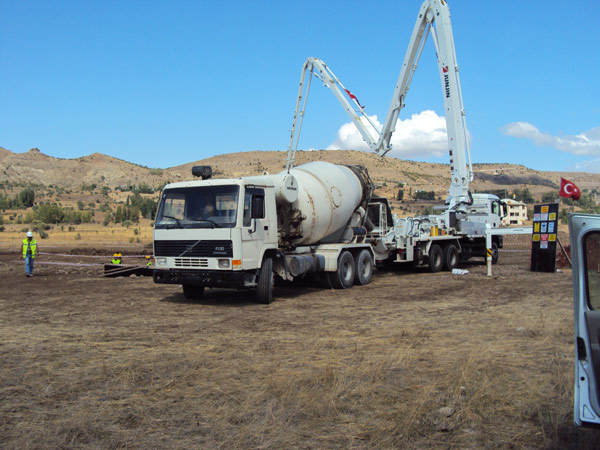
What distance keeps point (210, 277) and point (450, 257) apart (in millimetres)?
12254

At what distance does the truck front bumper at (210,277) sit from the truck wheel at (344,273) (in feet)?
12.3

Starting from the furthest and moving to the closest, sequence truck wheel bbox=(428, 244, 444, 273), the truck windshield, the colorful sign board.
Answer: truck wheel bbox=(428, 244, 444, 273)
the colorful sign board
the truck windshield

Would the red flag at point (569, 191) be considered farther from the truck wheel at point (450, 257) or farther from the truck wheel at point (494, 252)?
the truck wheel at point (494, 252)

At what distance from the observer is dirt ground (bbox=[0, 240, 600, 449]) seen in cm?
506

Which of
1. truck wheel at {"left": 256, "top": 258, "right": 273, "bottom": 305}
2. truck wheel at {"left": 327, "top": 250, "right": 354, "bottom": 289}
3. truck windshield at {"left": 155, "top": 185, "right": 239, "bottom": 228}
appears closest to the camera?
truck windshield at {"left": 155, "top": 185, "right": 239, "bottom": 228}

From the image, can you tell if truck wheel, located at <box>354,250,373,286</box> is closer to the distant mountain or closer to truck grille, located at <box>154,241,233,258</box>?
truck grille, located at <box>154,241,233,258</box>

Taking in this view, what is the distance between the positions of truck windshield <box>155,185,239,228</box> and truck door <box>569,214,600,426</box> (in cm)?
877

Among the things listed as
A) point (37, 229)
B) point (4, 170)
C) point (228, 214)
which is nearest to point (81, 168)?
point (4, 170)

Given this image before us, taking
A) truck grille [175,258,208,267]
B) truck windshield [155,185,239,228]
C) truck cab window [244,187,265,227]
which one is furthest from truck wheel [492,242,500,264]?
truck grille [175,258,208,267]

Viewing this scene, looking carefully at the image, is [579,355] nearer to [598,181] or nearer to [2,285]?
[2,285]

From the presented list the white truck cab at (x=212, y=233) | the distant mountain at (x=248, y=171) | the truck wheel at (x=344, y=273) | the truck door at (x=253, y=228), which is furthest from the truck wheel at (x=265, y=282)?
the distant mountain at (x=248, y=171)

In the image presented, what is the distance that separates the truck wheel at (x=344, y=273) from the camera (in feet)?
51.9

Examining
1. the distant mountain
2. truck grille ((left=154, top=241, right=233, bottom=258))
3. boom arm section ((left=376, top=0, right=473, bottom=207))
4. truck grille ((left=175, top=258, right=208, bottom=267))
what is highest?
the distant mountain

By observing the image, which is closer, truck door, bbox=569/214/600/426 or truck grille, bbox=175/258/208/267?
truck door, bbox=569/214/600/426
